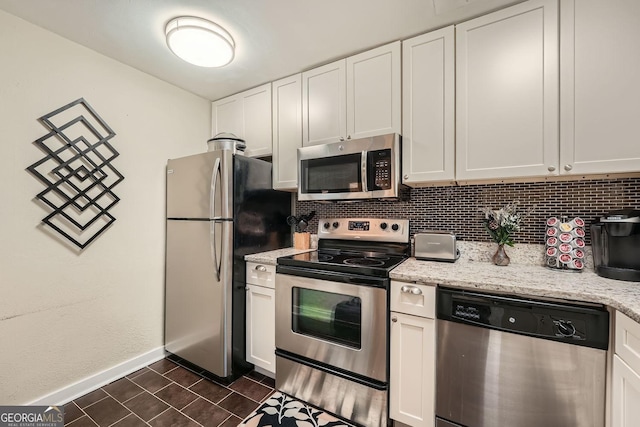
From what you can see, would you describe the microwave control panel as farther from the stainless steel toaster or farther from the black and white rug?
the black and white rug

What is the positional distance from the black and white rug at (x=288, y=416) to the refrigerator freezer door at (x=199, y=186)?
131 centimetres

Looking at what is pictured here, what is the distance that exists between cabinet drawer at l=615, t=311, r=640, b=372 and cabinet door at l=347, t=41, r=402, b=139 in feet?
4.58

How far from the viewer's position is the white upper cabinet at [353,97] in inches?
71.3

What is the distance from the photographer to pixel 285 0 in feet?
4.83

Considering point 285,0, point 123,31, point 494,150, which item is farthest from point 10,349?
point 494,150

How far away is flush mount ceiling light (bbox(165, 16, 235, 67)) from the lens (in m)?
1.61

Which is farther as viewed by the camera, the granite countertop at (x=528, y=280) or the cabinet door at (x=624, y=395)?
the granite countertop at (x=528, y=280)

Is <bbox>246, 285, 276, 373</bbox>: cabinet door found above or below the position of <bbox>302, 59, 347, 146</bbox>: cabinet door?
below

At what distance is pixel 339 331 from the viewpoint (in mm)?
1628

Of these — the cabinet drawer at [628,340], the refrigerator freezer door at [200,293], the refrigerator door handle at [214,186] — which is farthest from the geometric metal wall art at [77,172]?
the cabinet drawer at [628,340]

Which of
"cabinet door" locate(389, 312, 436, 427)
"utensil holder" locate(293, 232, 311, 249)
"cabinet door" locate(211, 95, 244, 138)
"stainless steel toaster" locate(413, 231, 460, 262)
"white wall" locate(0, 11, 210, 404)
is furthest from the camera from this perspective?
"cabinet door" locate(211, 95, 244, 138)

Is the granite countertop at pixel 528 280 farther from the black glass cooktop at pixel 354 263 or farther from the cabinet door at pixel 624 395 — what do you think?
the cabinet door at pixel 624 395

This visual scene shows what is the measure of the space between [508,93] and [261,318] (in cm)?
218

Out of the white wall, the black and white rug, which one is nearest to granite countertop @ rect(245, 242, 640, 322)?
the black and white rug
